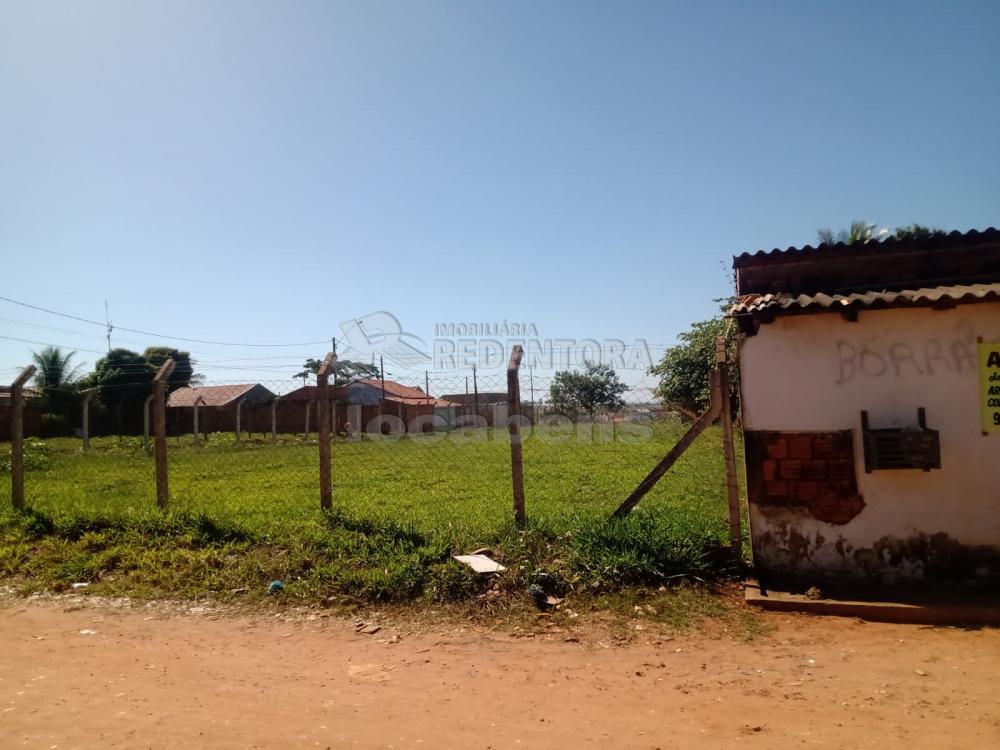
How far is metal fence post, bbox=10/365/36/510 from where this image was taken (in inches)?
302

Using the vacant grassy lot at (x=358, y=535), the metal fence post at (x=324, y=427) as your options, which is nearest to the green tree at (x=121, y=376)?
the vacant grassy lot at (x=358, y=535)

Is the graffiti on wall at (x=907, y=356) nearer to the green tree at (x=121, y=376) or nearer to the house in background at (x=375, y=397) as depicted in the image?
the house in background at (x=375, y=397)

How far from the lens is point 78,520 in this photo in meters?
6.82

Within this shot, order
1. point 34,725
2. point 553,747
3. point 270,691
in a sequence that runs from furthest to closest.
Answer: point 270,691
point 34,725
point 553,747

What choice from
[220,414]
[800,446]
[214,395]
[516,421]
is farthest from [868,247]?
[214,395]

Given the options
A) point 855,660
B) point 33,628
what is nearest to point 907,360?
point 855,660

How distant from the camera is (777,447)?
5.18 metres

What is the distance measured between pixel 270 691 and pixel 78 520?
464cm

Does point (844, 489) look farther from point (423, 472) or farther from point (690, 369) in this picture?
point (690, 369)

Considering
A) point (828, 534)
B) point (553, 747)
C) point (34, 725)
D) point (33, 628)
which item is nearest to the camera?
point (553, 747)

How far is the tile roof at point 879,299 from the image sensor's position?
4650 mm

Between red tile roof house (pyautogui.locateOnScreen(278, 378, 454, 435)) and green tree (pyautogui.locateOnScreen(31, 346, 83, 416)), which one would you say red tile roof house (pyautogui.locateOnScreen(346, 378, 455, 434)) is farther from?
green tree (pyautogui.locateOnScreen(31, 346, 83, 416))

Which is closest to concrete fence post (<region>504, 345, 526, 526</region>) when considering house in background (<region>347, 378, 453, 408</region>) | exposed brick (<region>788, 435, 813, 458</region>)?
exposed brick (<region>788, 435, 813, 458</region>)

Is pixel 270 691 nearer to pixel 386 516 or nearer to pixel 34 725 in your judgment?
pixel 34 725
